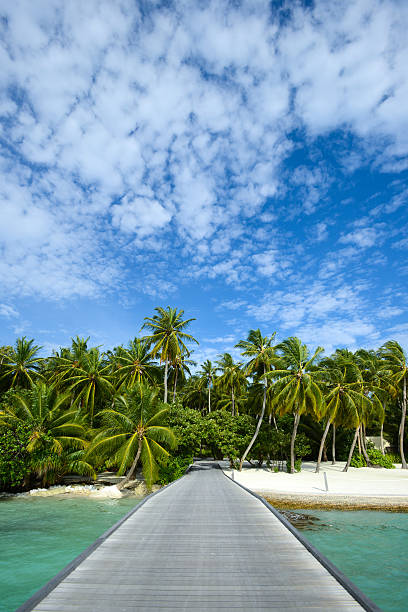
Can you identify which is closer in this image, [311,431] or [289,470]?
[289,470]

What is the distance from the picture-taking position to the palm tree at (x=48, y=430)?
23.0 meters

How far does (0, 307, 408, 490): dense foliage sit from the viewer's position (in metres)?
22.8

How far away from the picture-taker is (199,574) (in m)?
5.54

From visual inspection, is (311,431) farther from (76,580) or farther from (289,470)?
(76,580)

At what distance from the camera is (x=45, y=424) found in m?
24.2

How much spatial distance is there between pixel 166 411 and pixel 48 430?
850 cm

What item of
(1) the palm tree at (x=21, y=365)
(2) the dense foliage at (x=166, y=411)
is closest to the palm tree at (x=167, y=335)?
(2) the dense foliage at (x=166, y=411)

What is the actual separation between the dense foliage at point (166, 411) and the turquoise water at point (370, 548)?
34.1 ft

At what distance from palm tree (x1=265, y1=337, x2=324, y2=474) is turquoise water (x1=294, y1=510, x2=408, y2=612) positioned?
998 cm

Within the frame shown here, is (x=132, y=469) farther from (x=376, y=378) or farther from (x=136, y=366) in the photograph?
(x=376, y=378)

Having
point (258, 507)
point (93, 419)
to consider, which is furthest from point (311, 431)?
point (258, 507)

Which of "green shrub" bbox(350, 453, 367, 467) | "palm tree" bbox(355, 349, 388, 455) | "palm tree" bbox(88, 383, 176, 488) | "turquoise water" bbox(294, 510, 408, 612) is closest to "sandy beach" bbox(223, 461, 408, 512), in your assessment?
"turquoise water" bbox(294, 510, 408, 612)

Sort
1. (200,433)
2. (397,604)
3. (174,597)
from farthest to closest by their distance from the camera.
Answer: (200,433) < (397,604) < (174,597)

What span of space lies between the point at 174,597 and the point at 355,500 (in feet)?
56.4
